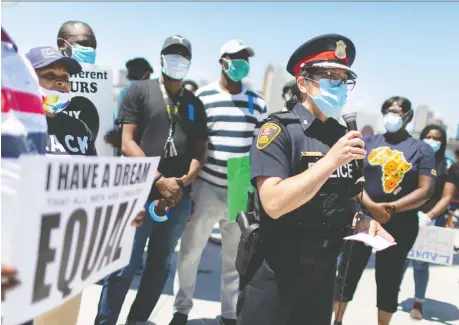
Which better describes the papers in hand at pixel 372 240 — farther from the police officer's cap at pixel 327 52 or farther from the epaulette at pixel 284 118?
the police officer's cap at pixel 327 52

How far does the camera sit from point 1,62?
1.01 metres

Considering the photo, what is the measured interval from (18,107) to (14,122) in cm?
4

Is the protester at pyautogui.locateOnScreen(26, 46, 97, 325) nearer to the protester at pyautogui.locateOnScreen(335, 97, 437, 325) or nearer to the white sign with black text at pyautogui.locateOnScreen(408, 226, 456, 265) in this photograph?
the protester at pyautogui.locateOnScreen(335, 97, 437, 325)

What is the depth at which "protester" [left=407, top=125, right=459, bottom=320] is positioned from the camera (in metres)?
3.91

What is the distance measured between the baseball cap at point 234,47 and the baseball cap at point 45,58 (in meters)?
1.72

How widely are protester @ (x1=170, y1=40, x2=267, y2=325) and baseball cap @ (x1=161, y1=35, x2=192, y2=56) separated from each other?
38 centimetres

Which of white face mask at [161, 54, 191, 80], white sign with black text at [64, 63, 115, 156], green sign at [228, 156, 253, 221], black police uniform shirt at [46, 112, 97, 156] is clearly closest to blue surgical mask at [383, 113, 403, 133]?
green sign at [228, 156, 253, 221]

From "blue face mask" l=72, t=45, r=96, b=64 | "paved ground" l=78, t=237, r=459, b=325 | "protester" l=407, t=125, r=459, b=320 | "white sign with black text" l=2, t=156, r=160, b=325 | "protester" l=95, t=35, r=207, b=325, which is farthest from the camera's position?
"protester" l=407, t=125, r=459, b=320

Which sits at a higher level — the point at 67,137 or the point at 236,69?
the point at 236,69

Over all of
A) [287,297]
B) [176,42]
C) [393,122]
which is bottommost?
[287,297]

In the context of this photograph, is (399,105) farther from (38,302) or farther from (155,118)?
(38,302)

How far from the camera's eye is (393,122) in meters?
3.09

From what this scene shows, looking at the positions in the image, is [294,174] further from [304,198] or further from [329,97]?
[329,97]

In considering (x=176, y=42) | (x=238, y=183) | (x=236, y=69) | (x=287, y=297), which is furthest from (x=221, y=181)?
(x=287, y=297)
